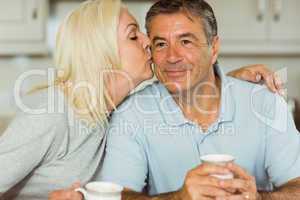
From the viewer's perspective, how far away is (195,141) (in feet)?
5.27

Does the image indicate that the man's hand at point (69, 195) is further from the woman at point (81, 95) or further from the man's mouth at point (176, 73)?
the man's mouth at point (176, 73)

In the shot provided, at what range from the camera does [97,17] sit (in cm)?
156

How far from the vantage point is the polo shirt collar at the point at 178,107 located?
5.36ft

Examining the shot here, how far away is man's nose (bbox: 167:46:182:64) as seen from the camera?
5.39ft

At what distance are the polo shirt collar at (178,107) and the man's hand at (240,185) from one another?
1.25 feet

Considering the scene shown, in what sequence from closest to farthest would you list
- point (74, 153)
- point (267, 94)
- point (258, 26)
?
point (74, 153) → point (267, 94) → point (258, 26)

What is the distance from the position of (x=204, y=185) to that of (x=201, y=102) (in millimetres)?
519

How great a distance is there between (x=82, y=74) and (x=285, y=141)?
2.05ft

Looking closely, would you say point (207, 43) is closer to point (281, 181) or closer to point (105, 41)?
point (105, 41)

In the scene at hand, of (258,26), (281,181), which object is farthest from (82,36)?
(258,26)

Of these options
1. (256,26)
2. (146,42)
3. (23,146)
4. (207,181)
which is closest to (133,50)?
(146,42)

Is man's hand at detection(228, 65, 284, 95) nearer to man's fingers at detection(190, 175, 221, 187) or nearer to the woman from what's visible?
the woman

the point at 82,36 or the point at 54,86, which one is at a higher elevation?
the point at 82,36

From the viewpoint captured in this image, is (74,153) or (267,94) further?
(267,94)
